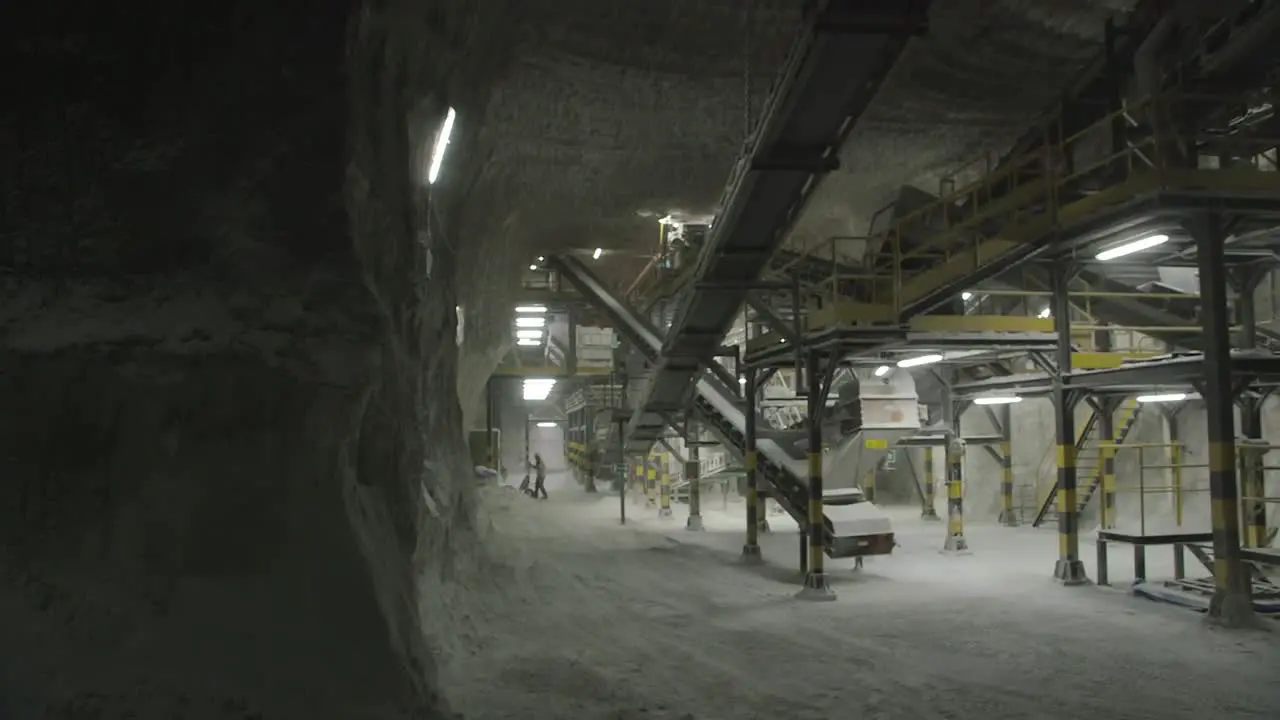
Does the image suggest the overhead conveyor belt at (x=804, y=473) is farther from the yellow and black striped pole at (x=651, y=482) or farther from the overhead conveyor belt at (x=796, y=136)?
the yellow and black striped pole at (x=651, y=482)

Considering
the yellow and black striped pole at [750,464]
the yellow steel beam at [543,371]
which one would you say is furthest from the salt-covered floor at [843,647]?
the yellow steel beam at [543,371]

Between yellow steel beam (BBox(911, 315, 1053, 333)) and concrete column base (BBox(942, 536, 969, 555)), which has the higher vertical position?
yellow steel beam (BBox(911, 315, 1053, 333))

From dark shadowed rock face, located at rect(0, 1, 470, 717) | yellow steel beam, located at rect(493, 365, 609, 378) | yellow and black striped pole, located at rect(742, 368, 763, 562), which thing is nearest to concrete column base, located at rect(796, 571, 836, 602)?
yellow and black striped pole, located at rect(742, 368, 763, 562)

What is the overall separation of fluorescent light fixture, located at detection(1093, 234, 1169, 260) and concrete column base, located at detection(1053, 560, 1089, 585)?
4.28m

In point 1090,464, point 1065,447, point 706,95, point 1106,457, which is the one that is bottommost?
point 1090,464

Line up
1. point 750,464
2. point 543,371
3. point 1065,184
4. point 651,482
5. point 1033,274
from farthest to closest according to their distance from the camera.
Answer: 1. point 543,371
2. point 651,482
3. point 1033,274
4. point 750,464
5. point 1065,184

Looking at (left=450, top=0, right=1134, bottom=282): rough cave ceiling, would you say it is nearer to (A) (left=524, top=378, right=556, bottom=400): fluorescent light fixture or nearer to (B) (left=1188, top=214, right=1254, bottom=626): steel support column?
(B) (left=1188, top=214, right=1254, bottom=626): steel support column

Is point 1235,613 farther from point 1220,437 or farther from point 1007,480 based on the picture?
point 1007,480

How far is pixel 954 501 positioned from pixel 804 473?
3867mm

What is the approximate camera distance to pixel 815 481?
40.1 feet

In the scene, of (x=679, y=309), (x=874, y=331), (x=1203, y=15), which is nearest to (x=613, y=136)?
(x=679, y=309)

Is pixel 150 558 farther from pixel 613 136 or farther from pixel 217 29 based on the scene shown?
pixel 613 136

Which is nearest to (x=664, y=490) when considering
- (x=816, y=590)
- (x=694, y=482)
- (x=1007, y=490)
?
(x=694, y=482)

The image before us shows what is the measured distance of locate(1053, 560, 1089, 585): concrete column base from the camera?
12.1 meters
